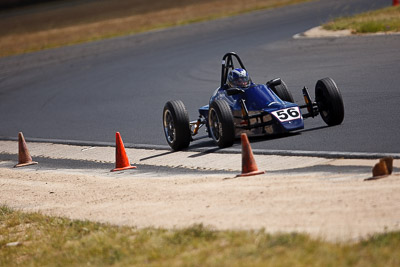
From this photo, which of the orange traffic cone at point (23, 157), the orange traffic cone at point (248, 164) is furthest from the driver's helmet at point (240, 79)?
the orange traffic cone at point (23, 157)

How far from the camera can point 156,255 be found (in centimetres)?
721

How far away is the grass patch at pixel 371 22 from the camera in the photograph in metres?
26.3

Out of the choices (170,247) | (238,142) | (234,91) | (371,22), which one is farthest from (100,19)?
(170,247)

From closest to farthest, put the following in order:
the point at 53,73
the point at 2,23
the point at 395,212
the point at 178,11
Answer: the point at 395,212, the point at 53,73, the point at 178,11, the point at 2,23

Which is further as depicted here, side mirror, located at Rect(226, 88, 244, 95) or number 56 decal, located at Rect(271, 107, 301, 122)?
side mirror, located at Rect(226, 88, 244, 95)

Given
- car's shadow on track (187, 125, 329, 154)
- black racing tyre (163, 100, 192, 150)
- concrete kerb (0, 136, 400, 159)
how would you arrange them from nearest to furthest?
→ concrete kerb (0, 136, 400, 159) < car's shadow on track (187, 125, 329, 154) < black racing tyre (163, 100, 192, 150)

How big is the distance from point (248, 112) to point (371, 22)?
14.9m

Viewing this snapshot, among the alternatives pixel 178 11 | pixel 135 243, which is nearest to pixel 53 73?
pixel 178 11

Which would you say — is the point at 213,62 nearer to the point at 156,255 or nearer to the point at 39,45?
the point at 39,45

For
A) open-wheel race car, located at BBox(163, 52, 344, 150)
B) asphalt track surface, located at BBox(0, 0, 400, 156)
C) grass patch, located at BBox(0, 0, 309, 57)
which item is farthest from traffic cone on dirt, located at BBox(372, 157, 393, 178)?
grass patch, located at BBox(0, 0, 309, 57)

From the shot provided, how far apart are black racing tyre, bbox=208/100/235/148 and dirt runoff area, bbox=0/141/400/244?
301mm

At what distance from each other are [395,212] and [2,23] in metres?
49.7

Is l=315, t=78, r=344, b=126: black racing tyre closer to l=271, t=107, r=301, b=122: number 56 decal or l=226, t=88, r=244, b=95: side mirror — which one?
l=271, t=107, r=301, b=122: number 56 decal

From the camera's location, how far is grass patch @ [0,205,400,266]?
6379 millimetres
